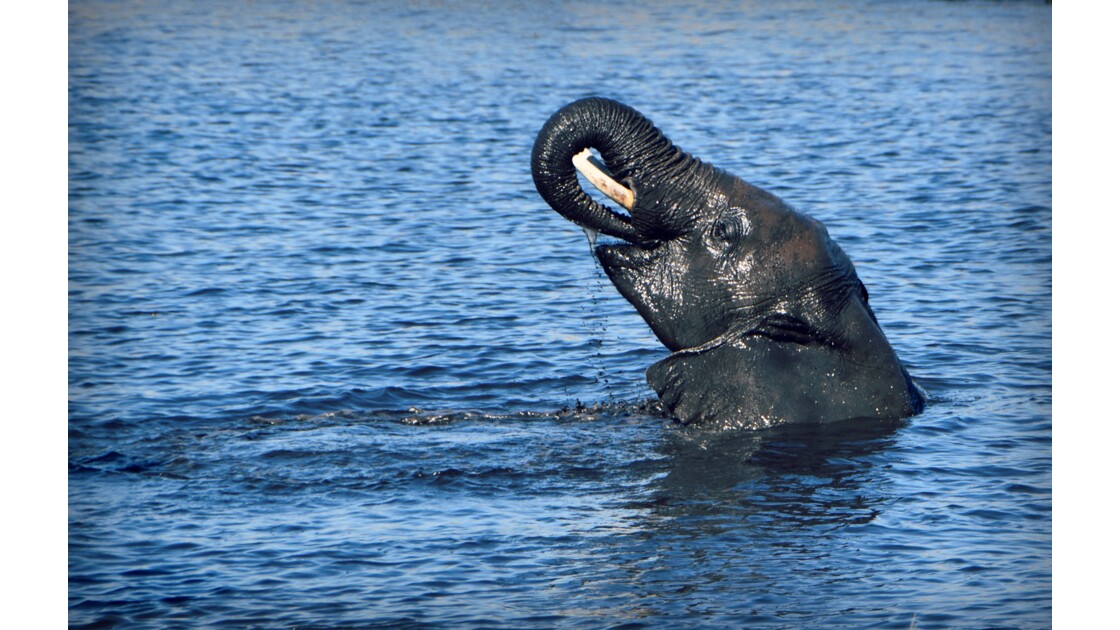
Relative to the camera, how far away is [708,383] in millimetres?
11680

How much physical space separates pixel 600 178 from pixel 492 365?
4.42 meters

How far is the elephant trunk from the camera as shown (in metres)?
11.0

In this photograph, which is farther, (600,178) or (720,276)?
(720,276)

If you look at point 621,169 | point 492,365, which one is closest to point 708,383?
point 621,169

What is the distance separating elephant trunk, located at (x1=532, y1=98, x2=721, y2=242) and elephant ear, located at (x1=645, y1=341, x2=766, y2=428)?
95cm

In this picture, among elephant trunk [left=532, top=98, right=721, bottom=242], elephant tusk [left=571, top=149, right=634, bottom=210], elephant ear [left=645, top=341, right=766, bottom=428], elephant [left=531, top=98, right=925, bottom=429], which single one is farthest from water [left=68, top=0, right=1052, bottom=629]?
elephant tusk [left=571, top=149, right=634, bottom=210]

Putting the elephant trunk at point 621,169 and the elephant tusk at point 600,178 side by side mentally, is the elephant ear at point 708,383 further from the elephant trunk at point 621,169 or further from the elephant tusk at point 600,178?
the elephant tusk at point 600,178

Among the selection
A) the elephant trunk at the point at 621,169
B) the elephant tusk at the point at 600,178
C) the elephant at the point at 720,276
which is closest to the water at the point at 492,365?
the elephant at the point at 720,276

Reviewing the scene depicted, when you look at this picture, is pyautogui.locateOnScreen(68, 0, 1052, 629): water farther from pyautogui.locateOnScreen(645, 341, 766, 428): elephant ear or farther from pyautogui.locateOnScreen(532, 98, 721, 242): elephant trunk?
pyautogui.locateOnScreen(532, 98, 721, 242): elephant trunk

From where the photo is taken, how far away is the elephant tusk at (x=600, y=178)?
1108 centimetres

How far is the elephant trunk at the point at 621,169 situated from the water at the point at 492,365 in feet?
5.99

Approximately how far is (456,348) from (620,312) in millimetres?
2326

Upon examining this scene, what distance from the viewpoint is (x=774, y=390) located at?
11.6m

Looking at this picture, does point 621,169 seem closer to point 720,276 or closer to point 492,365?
point 720,276
